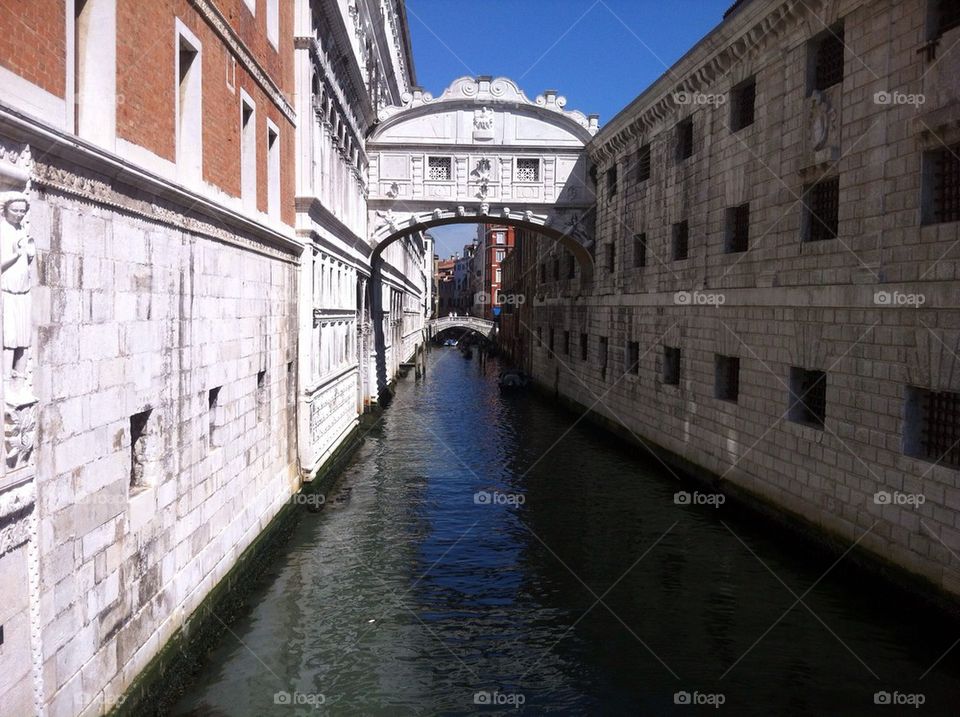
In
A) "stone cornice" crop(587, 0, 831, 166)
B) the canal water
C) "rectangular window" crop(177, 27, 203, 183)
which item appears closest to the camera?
the canal water

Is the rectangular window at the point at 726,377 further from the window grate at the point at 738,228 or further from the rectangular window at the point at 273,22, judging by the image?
the rectangular window at the point at 273,22

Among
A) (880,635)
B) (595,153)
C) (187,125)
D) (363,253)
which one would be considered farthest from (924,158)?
(363,253)

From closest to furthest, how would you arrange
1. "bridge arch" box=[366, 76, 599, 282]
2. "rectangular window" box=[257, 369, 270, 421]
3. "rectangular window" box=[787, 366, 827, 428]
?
"rectangular window" box=[257, 369, 270, 421] → "rectangular window" box=[787, 366, 827, 428] → "bridge arch" box=[366, 76, 599, 282]

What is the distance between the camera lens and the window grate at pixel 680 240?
51.8 feet

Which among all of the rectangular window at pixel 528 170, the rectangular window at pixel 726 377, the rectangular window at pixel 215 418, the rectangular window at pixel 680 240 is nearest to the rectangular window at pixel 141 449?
the rectangular window at pixel 215 418

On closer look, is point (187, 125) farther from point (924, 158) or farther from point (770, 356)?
point (770, 356)

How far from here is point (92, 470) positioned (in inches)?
206

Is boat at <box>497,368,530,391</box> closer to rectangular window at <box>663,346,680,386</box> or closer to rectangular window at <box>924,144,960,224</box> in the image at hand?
rectangular window at <box>663,346,680,386</box>

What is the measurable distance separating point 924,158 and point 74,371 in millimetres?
7923

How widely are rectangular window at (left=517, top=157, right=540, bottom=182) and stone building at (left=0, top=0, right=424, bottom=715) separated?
1052cm

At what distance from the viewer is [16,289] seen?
4125 millimetres

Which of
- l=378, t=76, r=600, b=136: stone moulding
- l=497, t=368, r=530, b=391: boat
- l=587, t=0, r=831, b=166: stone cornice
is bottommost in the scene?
l=497, t=368, r=530, b=391: boat

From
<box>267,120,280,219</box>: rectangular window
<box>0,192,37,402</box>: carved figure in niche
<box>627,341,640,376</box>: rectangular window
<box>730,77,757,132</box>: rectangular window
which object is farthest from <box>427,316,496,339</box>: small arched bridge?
<box>0,192,37,402</box>: carved figure in niche

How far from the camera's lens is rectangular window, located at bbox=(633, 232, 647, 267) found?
1830 cm
